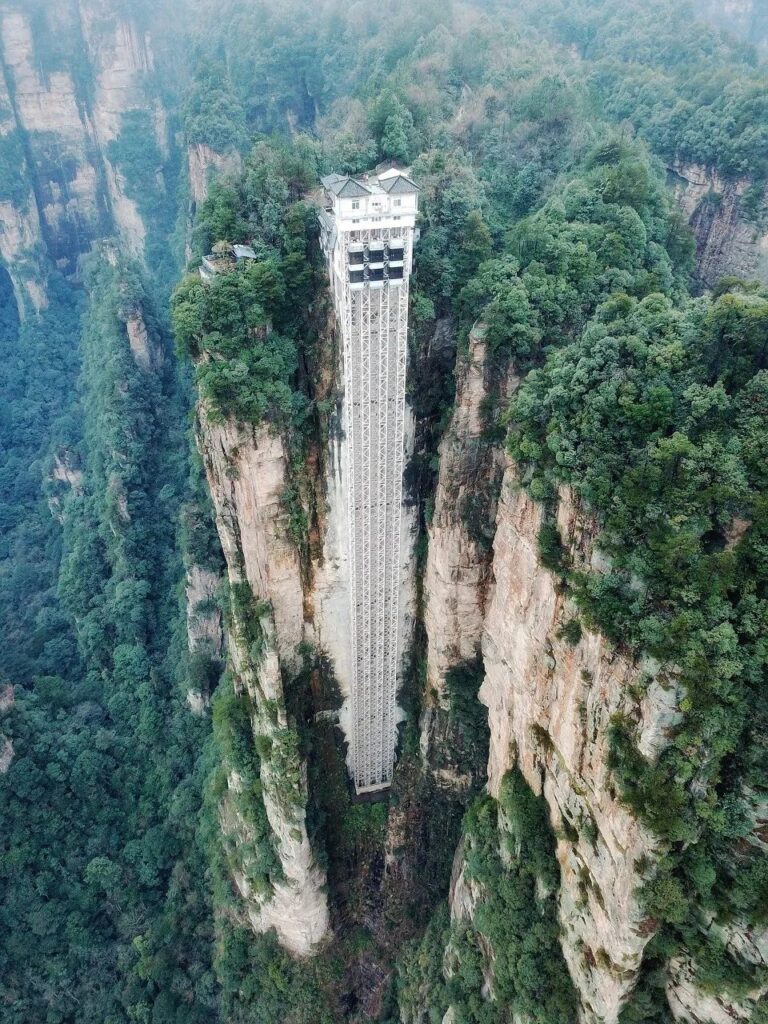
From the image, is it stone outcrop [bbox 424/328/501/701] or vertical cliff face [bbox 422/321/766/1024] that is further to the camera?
stone outcrop [bbox 424/328/501/701]

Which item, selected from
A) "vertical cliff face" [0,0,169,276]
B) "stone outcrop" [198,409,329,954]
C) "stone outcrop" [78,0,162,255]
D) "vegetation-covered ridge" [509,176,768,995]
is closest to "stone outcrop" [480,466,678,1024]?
"vegetation-covered ridge" [509,176,768,995]

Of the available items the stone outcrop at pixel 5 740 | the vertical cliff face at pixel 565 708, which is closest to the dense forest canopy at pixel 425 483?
the stone outcrop at pixel 5 740

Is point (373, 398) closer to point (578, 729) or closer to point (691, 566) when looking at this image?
point (691, 566)

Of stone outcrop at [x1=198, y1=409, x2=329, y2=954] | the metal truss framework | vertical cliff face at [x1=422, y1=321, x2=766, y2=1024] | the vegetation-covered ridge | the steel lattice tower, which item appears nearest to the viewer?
the vegetation-covered ridge

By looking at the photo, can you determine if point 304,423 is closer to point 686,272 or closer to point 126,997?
point 686,272

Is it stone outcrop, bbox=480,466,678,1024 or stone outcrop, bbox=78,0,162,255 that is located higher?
stone outcrop, bbox=78,0,162,255

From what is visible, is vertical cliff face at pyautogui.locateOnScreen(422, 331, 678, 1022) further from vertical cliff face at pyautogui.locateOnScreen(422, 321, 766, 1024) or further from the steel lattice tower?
the steel lattice tower

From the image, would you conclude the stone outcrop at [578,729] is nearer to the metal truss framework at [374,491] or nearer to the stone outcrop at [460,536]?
the stone outcrop at [460,536]
